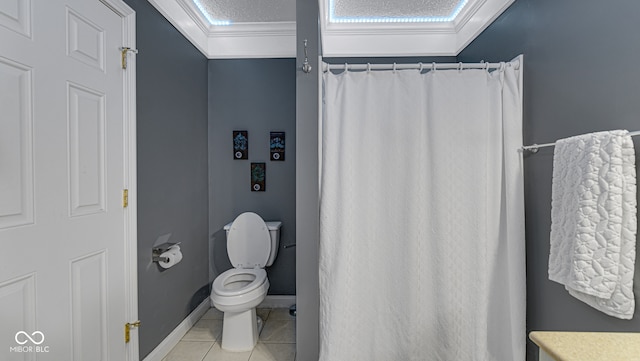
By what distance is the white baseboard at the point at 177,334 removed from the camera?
6.85 feet

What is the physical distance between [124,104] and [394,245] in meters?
1.71

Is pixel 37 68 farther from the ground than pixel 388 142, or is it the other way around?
pixel 37 68

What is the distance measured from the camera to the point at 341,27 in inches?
113

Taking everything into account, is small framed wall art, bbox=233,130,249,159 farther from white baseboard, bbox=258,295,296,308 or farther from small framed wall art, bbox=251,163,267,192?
white baseboard, bbox=258,295,296,308

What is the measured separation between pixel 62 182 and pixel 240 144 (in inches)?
66.9

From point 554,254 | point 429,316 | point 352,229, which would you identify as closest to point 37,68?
point 352,229

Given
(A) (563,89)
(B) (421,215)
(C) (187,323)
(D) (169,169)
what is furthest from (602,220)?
(C) (187,323)

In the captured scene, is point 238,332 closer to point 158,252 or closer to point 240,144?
point 158,252

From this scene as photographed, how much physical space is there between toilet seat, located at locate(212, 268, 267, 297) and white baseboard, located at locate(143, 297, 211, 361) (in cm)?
44

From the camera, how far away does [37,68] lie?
1240mm

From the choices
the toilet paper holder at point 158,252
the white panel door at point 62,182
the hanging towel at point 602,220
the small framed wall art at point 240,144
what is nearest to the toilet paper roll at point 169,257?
the toilet paper holder at point 158,252

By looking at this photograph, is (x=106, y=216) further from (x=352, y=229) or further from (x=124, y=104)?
(x=352, y=229)

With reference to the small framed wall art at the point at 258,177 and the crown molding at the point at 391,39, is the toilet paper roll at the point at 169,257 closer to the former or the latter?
the small framed wall art at the point at 258,177

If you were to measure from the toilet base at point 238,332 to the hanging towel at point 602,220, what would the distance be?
75.8 inches
